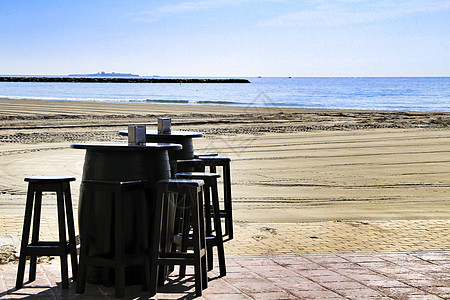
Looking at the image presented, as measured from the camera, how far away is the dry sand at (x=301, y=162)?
36.1 ft

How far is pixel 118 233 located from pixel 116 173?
1.79 ft

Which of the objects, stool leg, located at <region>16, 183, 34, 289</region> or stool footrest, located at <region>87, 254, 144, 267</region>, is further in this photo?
stool leg, located at <region>16, 183, 34, 289</region>

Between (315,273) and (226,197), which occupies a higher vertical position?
(226,197)

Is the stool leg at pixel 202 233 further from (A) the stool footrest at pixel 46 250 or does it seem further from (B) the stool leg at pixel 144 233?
(A) the stool footrest at pixel 46 250

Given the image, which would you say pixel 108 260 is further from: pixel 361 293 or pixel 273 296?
pixel 361 293

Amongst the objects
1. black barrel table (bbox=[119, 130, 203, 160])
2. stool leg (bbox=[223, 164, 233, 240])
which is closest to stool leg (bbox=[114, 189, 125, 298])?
black barrel table (bbox=[119, 130, 203, 160])

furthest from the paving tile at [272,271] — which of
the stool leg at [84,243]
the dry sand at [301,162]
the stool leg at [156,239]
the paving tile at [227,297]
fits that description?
the dry sand at [301,162]

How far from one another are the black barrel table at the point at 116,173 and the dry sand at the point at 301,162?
394 cm

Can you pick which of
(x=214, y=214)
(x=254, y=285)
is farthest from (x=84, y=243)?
(x=254, y=285)

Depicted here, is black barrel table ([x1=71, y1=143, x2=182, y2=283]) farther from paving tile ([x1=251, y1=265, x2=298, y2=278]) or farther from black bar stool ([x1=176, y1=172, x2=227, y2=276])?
paving tile ([x1=251, y1=265, x2=298, y2=278])

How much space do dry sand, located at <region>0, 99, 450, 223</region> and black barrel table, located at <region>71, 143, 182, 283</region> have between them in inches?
155

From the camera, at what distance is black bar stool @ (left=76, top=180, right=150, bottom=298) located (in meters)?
5.98

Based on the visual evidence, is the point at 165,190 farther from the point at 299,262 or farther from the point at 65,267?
the point at 299,262

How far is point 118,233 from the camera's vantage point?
598cm
